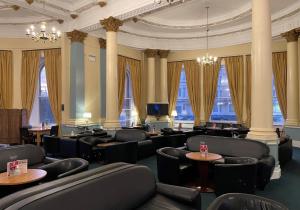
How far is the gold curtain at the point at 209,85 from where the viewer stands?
11453mm

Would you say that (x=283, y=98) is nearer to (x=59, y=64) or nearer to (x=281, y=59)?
(x=281, y=59)

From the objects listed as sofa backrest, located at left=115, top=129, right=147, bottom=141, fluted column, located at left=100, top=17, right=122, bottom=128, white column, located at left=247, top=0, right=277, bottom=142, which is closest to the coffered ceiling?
fluted column, located at left=100, top=17, right=122, bottom=128

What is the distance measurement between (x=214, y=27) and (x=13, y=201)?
1025cm

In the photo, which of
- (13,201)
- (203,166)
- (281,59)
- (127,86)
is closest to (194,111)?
(127,86)

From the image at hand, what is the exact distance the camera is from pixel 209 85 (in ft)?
38.0

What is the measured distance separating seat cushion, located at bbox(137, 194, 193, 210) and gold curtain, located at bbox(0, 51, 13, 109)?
8409 mm

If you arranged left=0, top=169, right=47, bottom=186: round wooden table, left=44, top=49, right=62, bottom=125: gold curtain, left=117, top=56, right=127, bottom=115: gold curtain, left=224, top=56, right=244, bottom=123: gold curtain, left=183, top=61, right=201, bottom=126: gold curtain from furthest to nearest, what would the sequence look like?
1. left=183, top=61, right=201, bottom=126: gold curtain
2. left=117, top=56, right=127, bottom=115: gold curtain
3. left=224, top=56, right=244, bottom=123: gold curtain
4. left=44, top=49, right=62, bottom=125: gold curtain
5. left=0, top=169, right=47, bottom=186: round wooden table

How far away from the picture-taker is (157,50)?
39.5 ft

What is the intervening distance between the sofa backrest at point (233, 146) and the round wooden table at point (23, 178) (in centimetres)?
349

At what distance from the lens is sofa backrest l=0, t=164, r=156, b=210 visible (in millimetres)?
2145

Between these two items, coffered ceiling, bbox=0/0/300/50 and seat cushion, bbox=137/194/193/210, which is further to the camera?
coffered ceiling, bbox=0/0/300/50

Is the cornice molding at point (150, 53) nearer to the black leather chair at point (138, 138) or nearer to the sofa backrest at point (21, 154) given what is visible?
the black leather chair at point (138, 138)

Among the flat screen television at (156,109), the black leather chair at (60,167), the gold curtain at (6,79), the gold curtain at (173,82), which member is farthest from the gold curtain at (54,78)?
the black leather chair at (60,167)

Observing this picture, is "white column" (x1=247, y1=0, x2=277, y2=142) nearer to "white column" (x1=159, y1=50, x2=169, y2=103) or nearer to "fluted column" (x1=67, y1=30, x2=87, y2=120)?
"fluted column" (x1=67, y1=30, x2=87, y2=120)
